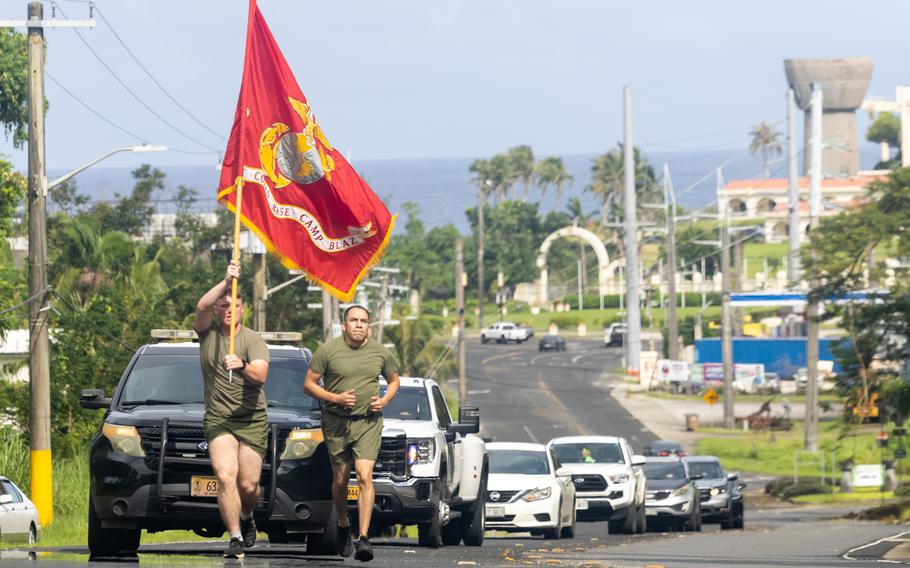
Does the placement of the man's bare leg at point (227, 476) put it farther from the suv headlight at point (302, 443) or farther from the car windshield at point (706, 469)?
the car windshield at point (706, 469)

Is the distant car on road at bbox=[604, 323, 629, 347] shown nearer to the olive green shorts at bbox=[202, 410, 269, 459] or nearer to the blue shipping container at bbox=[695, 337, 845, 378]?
the blue shipping container at bbox=[695, 337, 845, 378]

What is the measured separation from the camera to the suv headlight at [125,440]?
13.1m

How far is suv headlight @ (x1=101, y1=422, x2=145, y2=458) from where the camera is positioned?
13.1 m

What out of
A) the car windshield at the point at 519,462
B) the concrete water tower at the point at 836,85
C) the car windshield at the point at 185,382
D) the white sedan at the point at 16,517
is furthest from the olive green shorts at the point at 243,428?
the concrete water tower at the point at 836,85

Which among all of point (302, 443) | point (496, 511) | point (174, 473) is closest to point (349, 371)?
point (302, 443)

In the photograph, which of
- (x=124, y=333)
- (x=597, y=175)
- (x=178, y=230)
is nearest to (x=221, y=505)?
(x=124, y=333)

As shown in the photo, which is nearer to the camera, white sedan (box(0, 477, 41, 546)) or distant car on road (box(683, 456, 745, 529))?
white sedan (box(0, 477, 41, 546))

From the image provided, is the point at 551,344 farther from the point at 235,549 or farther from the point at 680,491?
the point at 235,549

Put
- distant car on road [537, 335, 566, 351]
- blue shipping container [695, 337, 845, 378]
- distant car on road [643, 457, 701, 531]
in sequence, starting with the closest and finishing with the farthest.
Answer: distant car on road [643, 457, 701, 531], blue shipping container [695, 337, 845, 378], distant car on road [537, 335, 566, 351]

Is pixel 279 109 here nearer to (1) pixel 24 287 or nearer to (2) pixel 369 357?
(2) pixel 369 357

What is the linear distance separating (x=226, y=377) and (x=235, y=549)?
1.28m

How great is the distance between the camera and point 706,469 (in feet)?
114

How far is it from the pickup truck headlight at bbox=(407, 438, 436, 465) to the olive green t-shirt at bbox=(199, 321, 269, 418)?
5437mm

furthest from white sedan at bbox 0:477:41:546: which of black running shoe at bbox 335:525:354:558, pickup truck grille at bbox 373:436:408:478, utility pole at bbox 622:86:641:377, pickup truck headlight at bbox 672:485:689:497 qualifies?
utility pole at bbox 622:86:641:377
